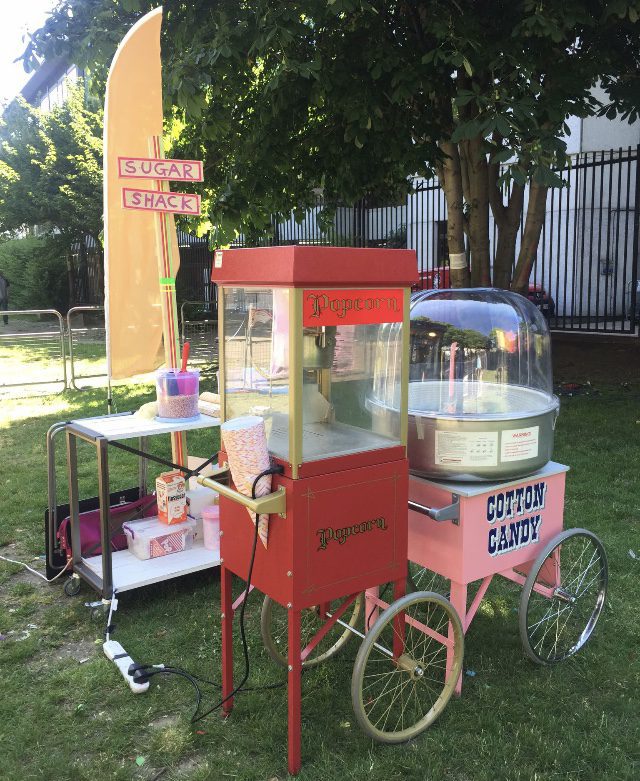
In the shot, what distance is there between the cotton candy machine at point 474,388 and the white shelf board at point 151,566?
1.65 metres

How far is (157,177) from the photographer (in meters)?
4.28

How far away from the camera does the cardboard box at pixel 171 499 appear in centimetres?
424

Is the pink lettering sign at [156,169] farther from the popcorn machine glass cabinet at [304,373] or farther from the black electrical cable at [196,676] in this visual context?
the black electrical cable at [196,676]

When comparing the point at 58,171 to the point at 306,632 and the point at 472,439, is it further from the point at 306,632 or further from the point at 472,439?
the point at 472,439

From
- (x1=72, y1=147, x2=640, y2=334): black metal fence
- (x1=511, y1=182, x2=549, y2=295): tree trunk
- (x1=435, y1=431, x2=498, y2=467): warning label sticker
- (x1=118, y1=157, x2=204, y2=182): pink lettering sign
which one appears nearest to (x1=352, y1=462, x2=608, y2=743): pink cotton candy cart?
(x1=435, y1=431, x2=498, y2=467): warning label sticker

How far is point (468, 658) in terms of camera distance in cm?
336

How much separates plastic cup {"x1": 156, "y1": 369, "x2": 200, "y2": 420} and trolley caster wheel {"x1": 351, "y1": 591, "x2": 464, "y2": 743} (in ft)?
5.42

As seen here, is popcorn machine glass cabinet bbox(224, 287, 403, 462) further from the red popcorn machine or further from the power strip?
the power strip

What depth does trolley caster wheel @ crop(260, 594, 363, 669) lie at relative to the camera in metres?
3.28

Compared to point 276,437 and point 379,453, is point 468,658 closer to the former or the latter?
point 379,453

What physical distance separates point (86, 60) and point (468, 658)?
6494 mm

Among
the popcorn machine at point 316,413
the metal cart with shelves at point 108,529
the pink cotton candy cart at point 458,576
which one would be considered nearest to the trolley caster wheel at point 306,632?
the pink cotton candy cart at point 458,576

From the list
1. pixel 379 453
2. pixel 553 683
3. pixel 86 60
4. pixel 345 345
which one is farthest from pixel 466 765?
pixel 86 60

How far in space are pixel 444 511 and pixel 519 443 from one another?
447 millimetres
